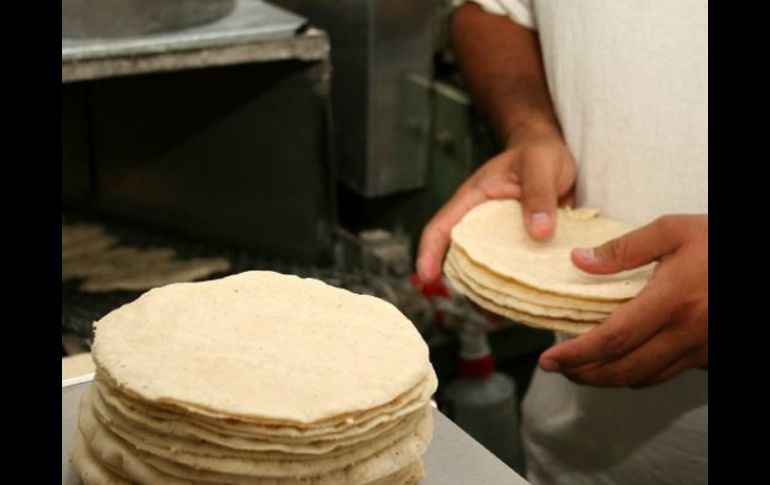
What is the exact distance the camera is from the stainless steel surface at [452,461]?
0.90 metres

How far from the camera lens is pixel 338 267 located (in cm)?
205

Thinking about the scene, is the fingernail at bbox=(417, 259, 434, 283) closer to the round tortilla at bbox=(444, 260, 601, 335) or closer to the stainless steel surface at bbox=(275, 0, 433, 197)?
the round tortilla at bbox=(444, 260, 601, 335)

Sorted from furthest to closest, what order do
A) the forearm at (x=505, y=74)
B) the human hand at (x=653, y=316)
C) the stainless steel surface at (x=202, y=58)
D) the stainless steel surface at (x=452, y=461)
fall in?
the forearm at (x=505, y=74), the stainless steel surface at (x=202, y=58), the human hand at (x=653, y=316), the stainless steel surface at (x=452, y=461)

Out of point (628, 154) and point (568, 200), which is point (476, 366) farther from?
point (628, 154)

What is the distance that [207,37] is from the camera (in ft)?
5.89

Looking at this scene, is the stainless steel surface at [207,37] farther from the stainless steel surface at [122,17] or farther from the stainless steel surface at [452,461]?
the stainless steel surface at [452,461]

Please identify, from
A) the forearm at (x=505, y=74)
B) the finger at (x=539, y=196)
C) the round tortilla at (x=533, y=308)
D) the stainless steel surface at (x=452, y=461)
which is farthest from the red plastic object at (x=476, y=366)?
the stainless steel surface at (x=452, y=461)

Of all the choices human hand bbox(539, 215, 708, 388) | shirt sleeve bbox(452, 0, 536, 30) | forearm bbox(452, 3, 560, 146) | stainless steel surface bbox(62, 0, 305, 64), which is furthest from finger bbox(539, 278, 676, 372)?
stainless steel surface bbox(62, 0, 305, 64)

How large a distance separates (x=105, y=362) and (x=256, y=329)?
0.43 ft

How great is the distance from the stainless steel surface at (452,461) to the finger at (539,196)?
66cm

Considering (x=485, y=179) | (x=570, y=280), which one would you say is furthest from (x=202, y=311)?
(x=485, y=179)

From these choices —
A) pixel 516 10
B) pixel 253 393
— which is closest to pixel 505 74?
pixel 516 10

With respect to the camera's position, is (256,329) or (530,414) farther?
(530,414)

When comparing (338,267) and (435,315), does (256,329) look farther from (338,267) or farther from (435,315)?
(435,315)
